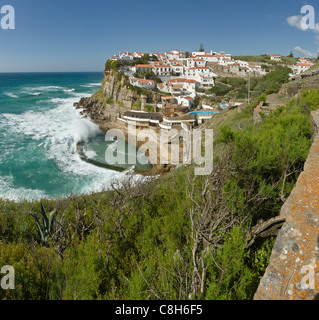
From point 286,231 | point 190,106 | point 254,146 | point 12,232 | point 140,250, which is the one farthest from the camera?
point 190,106

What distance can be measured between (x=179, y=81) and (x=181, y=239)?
58468 mm

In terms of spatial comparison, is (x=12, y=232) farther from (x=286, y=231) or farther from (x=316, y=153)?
(x=316, y=153)

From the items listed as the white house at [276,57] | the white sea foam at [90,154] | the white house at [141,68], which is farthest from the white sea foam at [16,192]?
the white house at [276,57]

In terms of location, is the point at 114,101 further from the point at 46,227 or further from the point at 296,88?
the point at 46,227

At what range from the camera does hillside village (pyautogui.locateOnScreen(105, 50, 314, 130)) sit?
39534mm

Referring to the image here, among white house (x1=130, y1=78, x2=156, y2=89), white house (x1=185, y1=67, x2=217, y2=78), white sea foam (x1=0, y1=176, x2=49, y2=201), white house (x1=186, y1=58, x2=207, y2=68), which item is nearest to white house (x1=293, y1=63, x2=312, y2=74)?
white house (x1=185, y1=67, x2=217, y2=78)

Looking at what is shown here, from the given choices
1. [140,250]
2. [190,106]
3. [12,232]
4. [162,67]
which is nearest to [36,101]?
[162,67]

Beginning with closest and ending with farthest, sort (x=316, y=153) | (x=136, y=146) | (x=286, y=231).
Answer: (x=286, y=231), (x=316, y=153), (x=136, y=146)

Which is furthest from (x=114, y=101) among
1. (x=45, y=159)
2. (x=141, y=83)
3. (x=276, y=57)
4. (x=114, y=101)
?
(x=276, y=57)

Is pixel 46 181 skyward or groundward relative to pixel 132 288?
groundward

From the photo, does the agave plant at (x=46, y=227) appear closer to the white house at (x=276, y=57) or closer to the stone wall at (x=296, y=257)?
the stone wall at (x=296, y=257)

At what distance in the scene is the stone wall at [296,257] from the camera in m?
2.26

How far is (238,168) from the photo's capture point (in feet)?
20.6

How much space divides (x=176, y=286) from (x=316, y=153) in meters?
3.73
